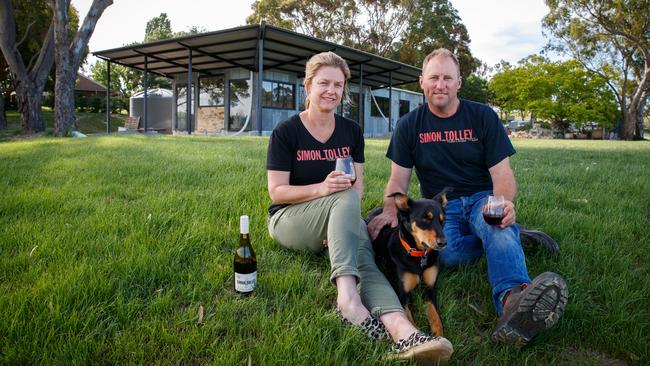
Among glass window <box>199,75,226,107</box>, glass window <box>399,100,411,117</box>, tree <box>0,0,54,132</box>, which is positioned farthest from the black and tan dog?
glass window <box>399,100,411,117</box>

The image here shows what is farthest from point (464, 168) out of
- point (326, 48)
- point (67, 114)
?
point (67, 114)

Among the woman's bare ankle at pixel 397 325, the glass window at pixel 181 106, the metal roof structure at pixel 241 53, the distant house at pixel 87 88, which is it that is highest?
the distant house at pixel 87 88

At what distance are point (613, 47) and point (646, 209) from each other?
36.5m

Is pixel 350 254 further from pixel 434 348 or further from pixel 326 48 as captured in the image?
pixel 326 48

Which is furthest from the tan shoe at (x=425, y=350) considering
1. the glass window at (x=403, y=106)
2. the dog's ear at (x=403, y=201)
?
the glass window at (x=403, y=106)

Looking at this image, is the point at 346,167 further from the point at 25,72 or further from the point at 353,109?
the point at 353,109

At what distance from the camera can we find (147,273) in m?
2.36

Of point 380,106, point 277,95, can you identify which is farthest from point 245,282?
point 380,106

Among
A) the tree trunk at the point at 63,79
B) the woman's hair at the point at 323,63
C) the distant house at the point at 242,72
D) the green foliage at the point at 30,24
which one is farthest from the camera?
the green foliage at the point at 30,24

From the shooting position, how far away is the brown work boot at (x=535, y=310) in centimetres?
184

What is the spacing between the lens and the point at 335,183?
7.55 feet

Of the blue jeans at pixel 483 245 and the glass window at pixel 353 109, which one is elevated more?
the glass window at pixel 353 109

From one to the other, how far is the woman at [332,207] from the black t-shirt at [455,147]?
1.39 ft

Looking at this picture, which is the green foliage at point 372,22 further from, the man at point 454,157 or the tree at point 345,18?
the man at point 454,157
